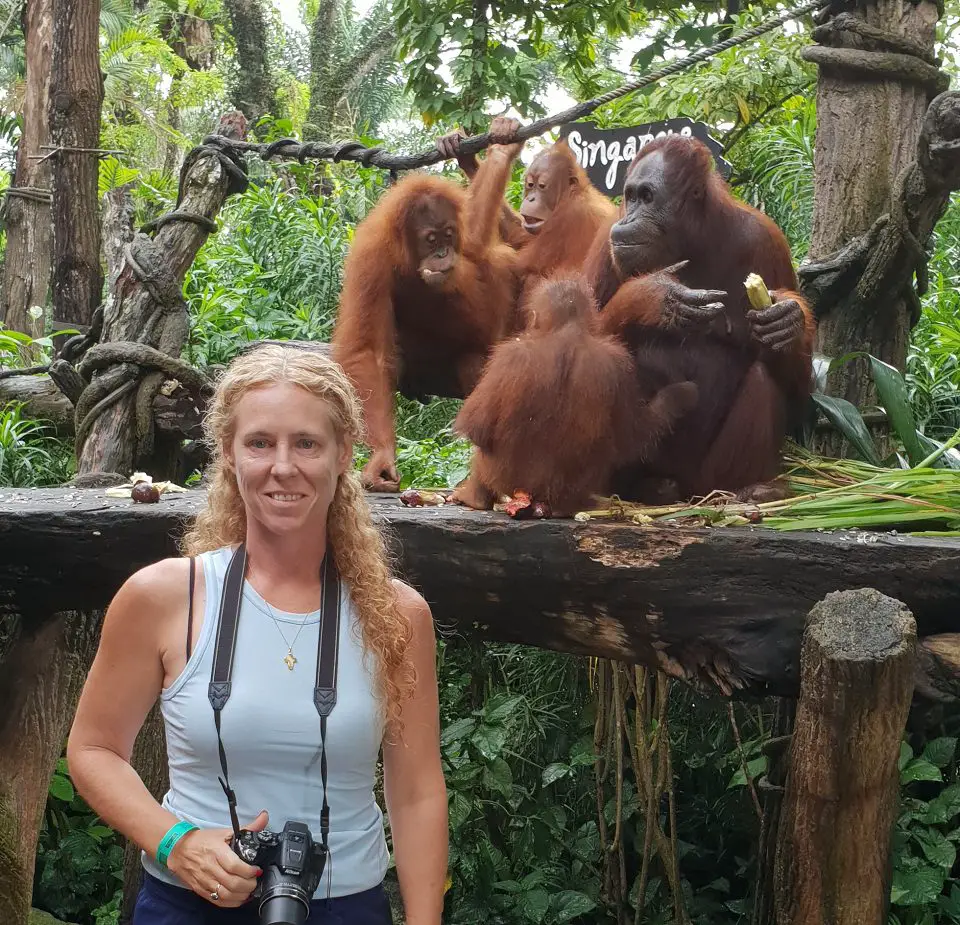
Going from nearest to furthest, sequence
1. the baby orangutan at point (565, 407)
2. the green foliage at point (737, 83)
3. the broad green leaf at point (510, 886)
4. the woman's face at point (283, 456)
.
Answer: the woman's face at point (283, 456), the baby orangutan at point (565, 407), the broad green leaf at point (510, 886), the green foliage at point (737, 83)

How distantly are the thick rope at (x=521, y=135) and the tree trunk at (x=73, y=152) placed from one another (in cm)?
174

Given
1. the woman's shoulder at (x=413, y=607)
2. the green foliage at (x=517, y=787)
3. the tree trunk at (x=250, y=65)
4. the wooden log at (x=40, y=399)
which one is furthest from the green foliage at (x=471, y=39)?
the tree trunk at (x=250, y=65)

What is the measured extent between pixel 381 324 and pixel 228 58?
67.1ft

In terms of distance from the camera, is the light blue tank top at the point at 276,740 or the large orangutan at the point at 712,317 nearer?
the light blue tank top at the point at 276,740

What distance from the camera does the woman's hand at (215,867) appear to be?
4.75 feet

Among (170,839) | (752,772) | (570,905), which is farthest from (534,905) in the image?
(170,839)

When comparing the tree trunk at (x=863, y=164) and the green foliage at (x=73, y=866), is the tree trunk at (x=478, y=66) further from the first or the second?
the green foliage at (x=73, y=866)

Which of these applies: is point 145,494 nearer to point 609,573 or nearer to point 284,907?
point 609,573

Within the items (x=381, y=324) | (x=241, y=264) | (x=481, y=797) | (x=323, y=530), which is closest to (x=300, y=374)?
(x=323, y=530)

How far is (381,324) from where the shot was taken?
3061 mm

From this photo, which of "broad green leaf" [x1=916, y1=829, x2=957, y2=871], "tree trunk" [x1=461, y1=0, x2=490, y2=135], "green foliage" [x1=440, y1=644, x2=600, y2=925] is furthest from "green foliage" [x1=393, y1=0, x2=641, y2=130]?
"broad green leaf" [x1=916, y1=829, x2=957, y2=871]

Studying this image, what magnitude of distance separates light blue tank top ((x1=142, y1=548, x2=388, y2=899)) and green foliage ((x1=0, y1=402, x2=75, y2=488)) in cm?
395

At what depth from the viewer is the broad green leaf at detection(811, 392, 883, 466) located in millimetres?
2795

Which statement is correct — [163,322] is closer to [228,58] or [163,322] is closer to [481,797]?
[481,797]
